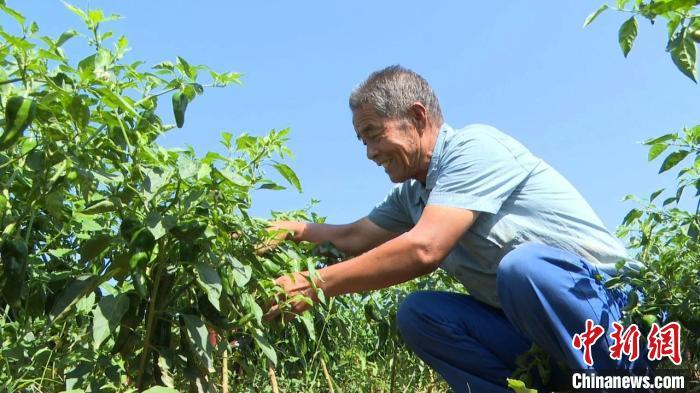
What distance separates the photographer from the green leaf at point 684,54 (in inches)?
48.6

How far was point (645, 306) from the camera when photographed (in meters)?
2.01

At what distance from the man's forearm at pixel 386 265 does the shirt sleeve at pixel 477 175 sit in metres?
0.18

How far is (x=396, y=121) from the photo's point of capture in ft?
7.80

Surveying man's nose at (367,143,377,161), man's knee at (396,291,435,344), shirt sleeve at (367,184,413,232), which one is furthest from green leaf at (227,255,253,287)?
shirt sleeve at (367,184,413,232)

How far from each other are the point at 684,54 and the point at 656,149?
769mm

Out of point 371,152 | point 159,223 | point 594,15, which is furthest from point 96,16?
point 371,152

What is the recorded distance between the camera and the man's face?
2.38 m

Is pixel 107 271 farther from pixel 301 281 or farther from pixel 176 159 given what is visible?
pixel 301 281

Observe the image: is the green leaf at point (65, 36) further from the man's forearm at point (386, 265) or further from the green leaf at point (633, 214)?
the green leaf at point (633, 214)

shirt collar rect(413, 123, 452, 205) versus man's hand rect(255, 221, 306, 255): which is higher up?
shirt collar rect(413, 123, 452, 205)

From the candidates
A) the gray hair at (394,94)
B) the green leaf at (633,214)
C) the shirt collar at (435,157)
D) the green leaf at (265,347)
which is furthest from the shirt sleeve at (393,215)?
the green leaf at (265,347)

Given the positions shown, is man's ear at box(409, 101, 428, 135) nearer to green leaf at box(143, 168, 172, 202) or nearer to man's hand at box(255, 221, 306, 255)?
man's hand at box(255, 221, 306, 255)

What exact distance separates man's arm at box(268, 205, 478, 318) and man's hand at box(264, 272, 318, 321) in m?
0.04

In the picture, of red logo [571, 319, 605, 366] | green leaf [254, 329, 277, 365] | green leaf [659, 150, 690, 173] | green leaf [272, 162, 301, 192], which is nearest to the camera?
green leaf [254, 329, 277, 365]
